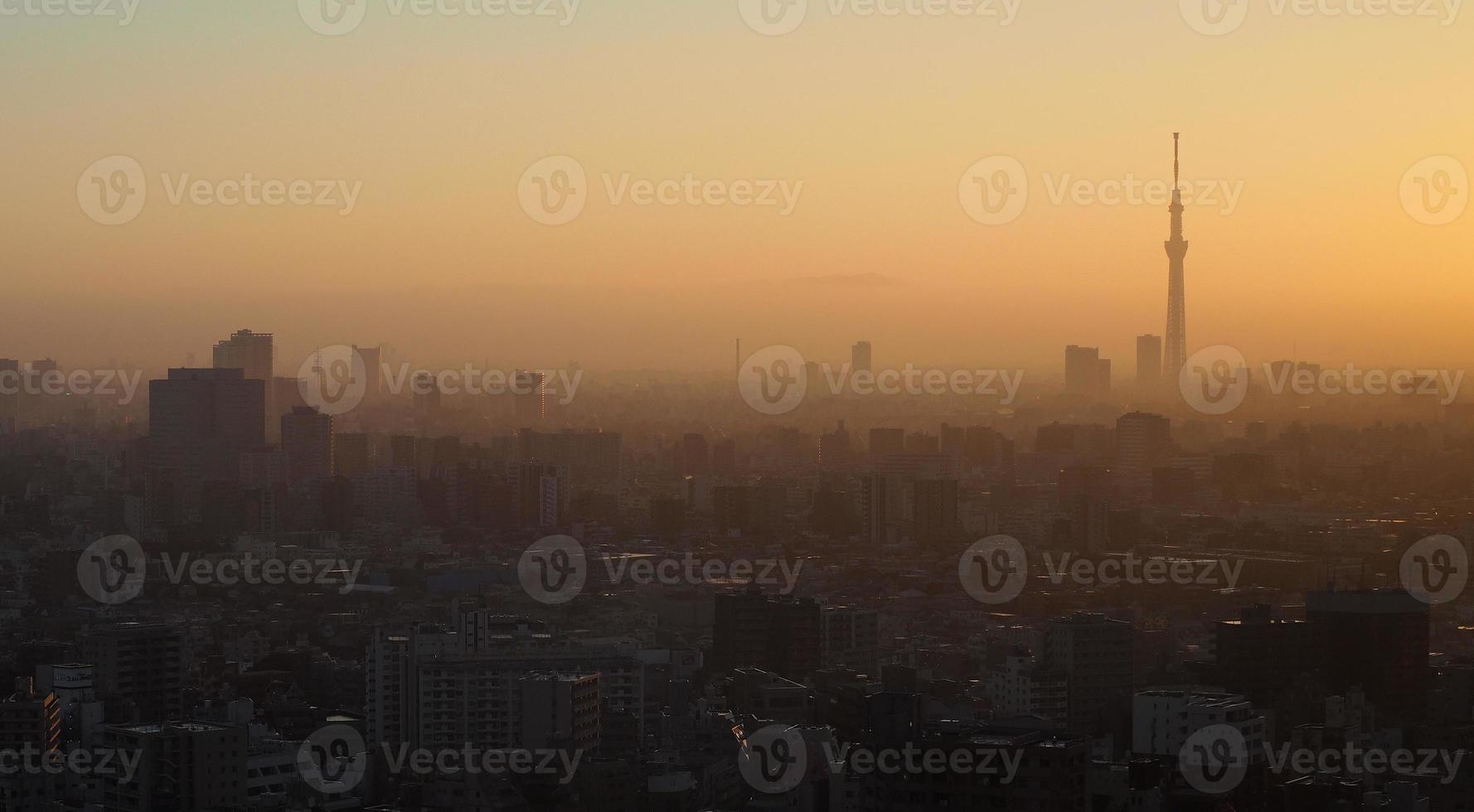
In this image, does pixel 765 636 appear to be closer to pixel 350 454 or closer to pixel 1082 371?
pixel 350 454

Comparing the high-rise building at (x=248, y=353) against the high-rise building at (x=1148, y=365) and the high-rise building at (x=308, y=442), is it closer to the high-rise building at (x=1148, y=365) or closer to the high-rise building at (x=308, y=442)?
the high-rise building at (x=308, y=442)

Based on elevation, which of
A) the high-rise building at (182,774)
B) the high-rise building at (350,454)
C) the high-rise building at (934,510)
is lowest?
the high-rise building at (182,774)

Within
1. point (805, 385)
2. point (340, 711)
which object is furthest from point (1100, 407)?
point (340, 711)

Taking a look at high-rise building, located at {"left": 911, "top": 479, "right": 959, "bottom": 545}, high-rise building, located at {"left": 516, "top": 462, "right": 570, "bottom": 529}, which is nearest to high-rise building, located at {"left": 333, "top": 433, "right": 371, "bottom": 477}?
high-rise building, located at {"left": 516, "top": 462, "right": 570, "bottom": 529}

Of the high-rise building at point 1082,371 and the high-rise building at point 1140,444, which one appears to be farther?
the high-rise building at point 1082,371

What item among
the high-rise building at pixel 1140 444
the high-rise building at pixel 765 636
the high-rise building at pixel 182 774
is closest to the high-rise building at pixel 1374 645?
the high-rise building at pixel 765 636

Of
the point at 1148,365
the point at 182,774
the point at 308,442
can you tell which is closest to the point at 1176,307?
the point at 1148,365

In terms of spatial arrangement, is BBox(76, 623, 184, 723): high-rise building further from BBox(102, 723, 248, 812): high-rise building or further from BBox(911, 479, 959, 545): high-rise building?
BBox(911, 479, 959, 545): high-rise building
